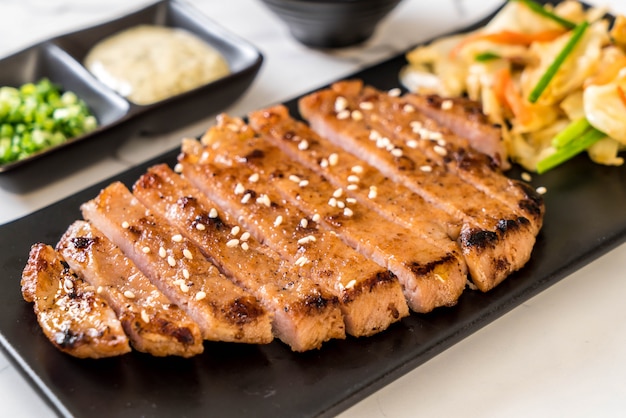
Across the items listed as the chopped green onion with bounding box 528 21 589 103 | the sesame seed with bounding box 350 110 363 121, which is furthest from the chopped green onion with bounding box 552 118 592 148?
the sesame seed with bounding box 350 110 363 121

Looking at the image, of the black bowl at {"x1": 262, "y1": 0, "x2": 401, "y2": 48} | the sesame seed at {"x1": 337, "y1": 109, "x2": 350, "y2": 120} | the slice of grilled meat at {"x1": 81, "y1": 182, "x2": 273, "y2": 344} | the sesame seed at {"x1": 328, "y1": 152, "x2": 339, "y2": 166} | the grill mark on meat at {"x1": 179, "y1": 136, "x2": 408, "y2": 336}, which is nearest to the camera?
the slice of grilled meat at {"x1": 81, "y1": 182, "x2": 273, "y2": 344}

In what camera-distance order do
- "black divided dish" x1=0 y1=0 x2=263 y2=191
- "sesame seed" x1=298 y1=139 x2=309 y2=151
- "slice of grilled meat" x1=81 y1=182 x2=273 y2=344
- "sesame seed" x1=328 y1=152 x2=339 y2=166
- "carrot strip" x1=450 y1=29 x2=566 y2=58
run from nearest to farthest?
"slice of grilled meat" x1=81 y1=182 x2=273 y2=344 < "sesame seed" x1=328 y1=152 x2=339 y2=166 < "sesame seed" x1=298 y1=139 x2=309 y2=151 < "black divided dish" x1=0 y1=0 x2=263 y2=191 < "carrot strip" x1=450 y1=29 x2=566 y2=58

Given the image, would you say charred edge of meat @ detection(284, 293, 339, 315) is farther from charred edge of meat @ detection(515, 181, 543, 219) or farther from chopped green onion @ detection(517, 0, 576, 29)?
chopped green onion @ detection(517, 0, 576, 29)

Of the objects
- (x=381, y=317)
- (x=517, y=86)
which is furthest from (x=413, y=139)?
(x=381, y=317)

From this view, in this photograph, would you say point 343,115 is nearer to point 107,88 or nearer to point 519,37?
point 519,37

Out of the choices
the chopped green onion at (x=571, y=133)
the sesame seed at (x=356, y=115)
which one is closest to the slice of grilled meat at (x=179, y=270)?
the sesame seed at (x=356, y=115)

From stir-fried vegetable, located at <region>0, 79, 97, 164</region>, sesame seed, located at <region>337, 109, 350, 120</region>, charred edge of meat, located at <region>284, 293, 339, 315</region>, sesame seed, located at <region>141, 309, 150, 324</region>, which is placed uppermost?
sesame seed, located at <region>337, 109, 350, 120</region>

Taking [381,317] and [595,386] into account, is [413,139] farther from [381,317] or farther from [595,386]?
[595,386]

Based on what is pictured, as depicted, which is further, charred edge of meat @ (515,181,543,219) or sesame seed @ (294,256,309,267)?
charred edge of meat @ (515,181,543,219)
